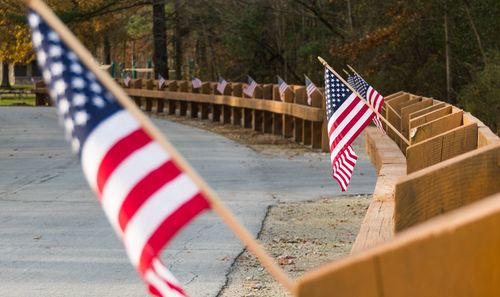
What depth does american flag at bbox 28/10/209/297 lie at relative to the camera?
326 centimetres

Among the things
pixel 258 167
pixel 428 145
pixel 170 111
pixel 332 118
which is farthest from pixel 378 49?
pixel 428 145

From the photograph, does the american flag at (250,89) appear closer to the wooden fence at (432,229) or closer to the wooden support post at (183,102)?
the wooden support post at (183,102)

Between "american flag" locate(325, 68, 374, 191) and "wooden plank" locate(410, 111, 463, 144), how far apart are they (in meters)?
1.88

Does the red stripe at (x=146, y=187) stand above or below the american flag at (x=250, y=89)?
above

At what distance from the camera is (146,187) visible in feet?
10.9

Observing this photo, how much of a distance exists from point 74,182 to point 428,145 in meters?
10.6

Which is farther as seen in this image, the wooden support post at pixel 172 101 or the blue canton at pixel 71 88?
the wooden support post at pixel 172 101

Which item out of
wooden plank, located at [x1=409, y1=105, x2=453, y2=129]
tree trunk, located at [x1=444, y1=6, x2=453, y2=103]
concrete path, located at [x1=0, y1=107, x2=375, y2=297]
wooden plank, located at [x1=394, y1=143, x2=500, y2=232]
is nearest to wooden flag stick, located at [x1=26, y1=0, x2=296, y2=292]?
wooden plank, located at [x1=394, y1=143, x2=500, y2=232]

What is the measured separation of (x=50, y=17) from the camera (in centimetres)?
313

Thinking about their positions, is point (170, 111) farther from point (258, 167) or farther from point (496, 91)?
point (258, 167)

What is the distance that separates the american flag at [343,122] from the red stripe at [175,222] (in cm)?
633

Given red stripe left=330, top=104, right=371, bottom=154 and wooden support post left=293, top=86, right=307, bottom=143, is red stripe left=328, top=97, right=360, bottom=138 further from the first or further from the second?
wooden support post left=293, top=86, right=307, bottom=143

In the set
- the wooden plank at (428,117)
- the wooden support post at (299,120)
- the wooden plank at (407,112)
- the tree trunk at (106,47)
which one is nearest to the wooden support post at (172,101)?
the wooden support post at (299,120)

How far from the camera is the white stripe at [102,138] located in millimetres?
3328
